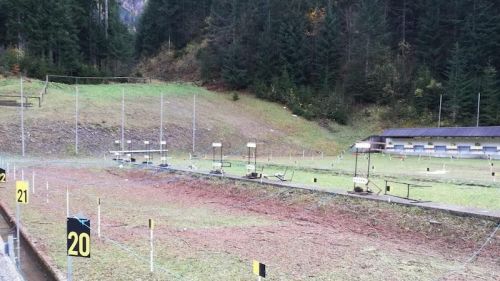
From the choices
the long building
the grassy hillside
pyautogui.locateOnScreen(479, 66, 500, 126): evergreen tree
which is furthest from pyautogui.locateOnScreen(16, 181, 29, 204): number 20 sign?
pyautogui.locateOnScreen(479, 66, 500, 126): evergreen tree

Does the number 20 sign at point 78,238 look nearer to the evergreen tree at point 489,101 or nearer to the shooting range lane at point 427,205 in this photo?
the shooting range lane at point 427,205

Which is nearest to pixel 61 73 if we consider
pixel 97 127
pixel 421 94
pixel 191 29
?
pixel 97 127

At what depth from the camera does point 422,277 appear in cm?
866

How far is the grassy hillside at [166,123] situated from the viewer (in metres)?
40.0

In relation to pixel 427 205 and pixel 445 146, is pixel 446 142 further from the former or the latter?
pixel 427 205

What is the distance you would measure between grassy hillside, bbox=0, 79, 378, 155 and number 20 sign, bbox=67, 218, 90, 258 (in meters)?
33.7

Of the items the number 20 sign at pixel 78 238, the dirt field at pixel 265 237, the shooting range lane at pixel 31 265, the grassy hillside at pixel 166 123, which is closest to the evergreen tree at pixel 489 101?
the grassy hillside at pixel 166 123

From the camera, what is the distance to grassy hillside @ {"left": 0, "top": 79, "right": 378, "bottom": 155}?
40.0m

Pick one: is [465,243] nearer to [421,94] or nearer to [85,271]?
[85,271]

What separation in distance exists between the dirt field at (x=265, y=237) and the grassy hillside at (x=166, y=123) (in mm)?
22138

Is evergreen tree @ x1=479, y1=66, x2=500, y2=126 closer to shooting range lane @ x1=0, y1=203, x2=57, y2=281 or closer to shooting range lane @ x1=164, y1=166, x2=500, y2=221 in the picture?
shooting range lane @ x1=164, y1=166, x2=500, y2=221

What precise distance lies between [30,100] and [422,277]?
142 feet

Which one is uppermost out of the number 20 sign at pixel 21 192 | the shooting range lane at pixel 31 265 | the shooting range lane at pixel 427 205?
the number 20 sign at pixel 21 192

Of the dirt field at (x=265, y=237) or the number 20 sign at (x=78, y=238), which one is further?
the dirt field at (x=265, y=237)
